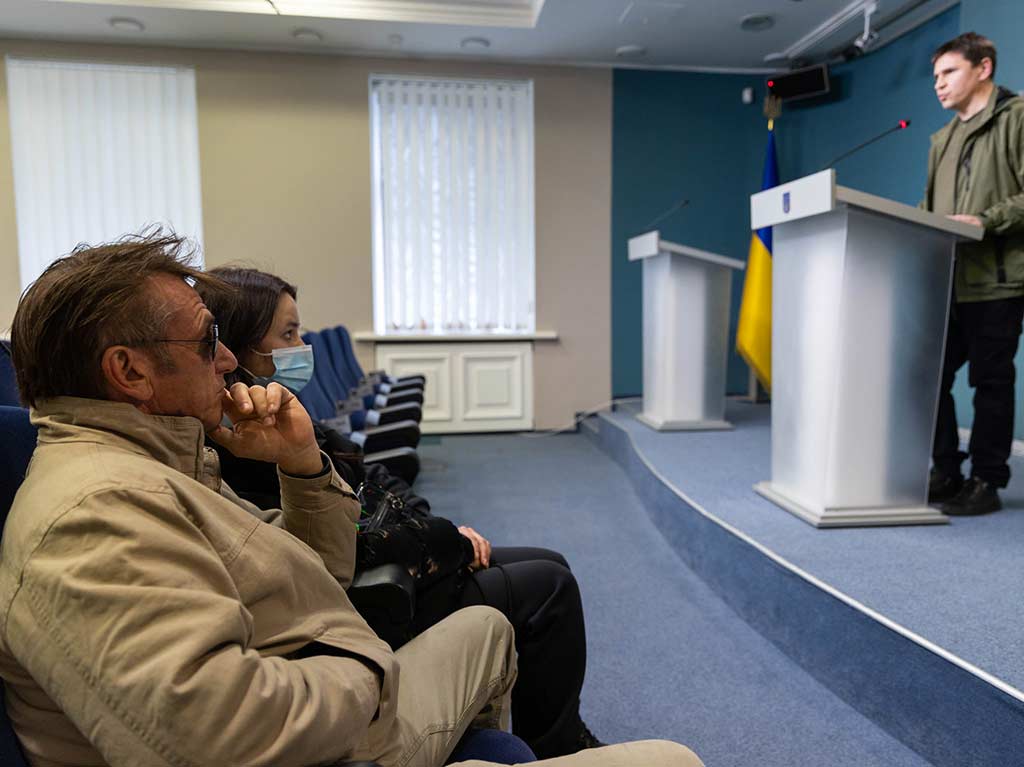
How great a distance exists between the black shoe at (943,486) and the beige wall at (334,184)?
3624 mm

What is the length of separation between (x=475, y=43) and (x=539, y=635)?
4.99 meters

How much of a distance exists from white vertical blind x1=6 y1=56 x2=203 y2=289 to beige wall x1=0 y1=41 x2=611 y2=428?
0.31 ft

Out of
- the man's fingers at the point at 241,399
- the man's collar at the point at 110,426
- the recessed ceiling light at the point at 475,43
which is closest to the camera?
the man's collar at the point at 110,426

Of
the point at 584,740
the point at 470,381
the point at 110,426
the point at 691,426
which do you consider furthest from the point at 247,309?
the point at 470,381

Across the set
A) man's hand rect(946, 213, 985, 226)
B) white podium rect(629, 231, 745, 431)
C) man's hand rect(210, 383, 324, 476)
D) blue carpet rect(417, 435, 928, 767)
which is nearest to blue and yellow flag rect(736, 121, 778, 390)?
white podium rect(629, 231, 745, 431)

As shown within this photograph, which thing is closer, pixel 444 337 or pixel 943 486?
pixel 943 486

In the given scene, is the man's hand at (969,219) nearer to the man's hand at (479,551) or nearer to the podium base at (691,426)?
the man's hand at (479,551)

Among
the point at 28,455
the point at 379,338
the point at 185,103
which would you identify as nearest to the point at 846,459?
the point at 28,455

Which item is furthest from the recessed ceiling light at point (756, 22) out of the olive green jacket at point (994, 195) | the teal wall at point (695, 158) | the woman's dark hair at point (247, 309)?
the woman's dark hair at point (247, 309)

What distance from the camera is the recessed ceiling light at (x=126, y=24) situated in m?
4.99

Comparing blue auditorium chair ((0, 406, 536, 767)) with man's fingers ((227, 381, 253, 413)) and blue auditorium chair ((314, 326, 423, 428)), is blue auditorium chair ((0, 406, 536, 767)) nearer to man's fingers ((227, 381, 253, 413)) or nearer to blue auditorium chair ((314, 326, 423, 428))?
man's fingers ((227, 381, 253, 413))

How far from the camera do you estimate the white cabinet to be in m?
5.90

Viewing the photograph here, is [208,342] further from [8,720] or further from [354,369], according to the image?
[354,369]

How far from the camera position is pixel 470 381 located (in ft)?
19.6
